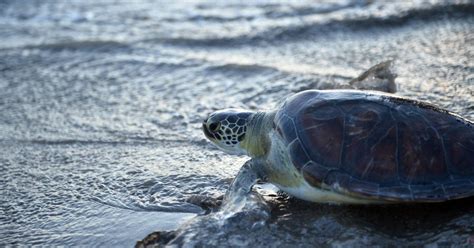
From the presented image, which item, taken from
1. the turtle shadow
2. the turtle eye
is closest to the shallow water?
the turtle shadow

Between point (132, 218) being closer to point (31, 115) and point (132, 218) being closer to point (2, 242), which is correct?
point (2, 242)

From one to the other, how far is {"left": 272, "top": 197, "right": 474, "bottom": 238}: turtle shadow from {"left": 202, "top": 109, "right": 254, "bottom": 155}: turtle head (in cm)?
78

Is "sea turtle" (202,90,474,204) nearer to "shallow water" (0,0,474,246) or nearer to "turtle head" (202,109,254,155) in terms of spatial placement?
"shallow water" (0,0,474,246)

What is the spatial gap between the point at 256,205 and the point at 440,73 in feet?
9.46

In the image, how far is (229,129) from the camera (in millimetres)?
4137

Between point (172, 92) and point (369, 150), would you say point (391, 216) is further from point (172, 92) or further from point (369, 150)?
point (172, 92)

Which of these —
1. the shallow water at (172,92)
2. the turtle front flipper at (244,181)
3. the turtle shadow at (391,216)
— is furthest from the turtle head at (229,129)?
the turtle shadow at (391,216)

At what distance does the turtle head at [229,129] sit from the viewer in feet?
13.5

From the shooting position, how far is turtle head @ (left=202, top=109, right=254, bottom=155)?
4.13m

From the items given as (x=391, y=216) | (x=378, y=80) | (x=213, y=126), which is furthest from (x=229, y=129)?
(x=378, y=80)

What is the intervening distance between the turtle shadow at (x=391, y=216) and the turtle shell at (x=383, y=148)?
165 mm

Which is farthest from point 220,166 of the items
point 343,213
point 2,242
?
point 2,242

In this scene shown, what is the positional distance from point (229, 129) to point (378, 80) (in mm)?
1571

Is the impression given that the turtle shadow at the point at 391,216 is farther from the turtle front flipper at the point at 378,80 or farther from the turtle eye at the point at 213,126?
the turtle front flipper at the point at 378,80
